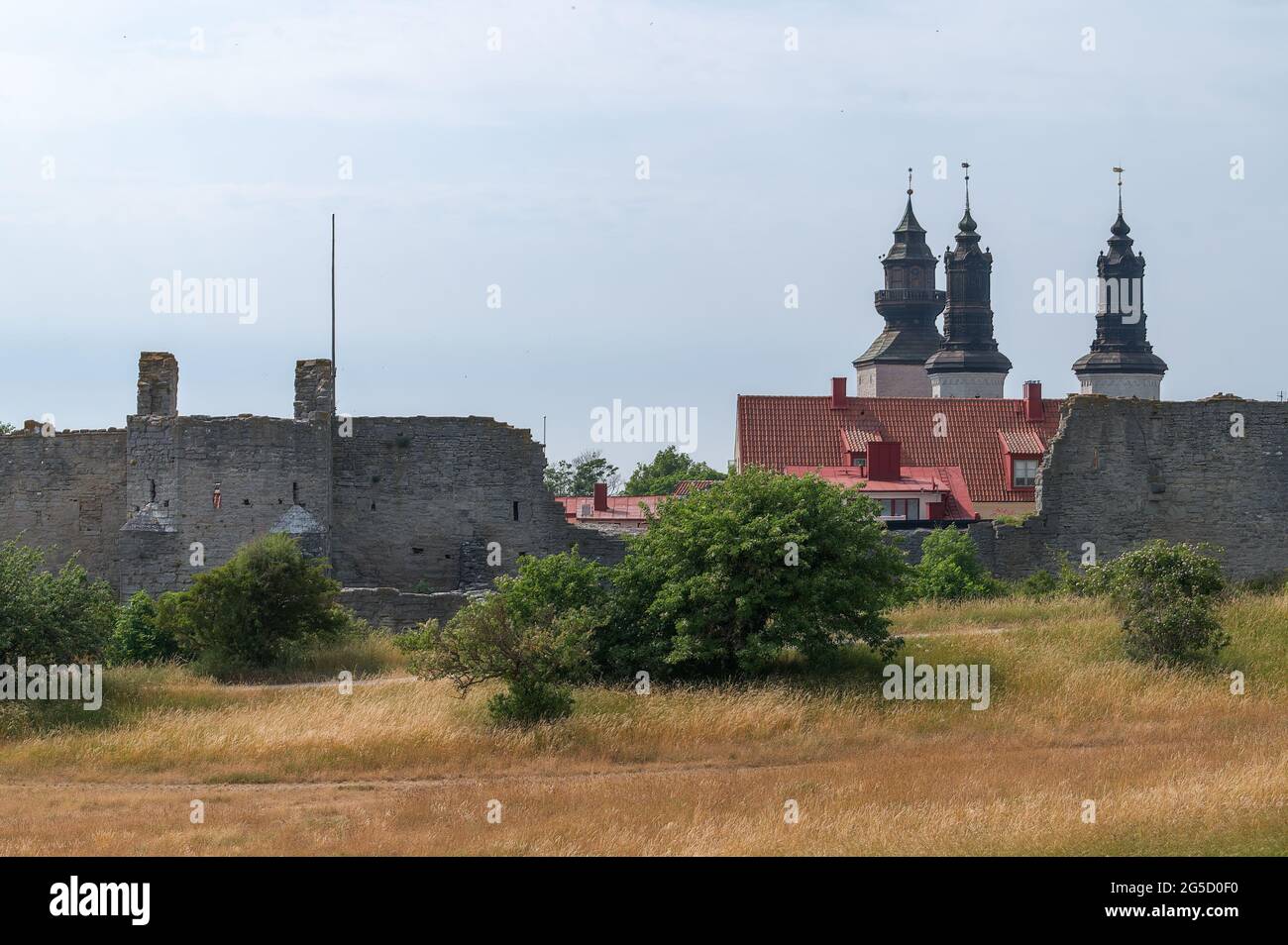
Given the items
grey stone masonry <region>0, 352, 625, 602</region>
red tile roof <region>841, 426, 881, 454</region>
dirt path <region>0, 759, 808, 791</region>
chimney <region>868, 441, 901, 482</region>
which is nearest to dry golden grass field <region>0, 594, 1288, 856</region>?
dirt path <region>0, 759, 808, 791</region>

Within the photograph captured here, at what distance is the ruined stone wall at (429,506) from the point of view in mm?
34500

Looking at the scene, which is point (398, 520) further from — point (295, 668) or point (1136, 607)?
point (1136, 607)

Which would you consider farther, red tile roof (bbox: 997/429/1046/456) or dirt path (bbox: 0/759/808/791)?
red tile roof (bbox: 997/429/1046/456)

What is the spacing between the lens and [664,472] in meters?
99.9

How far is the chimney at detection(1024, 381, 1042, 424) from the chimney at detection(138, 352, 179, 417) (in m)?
30.5

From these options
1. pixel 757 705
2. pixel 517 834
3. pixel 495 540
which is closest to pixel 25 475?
pixel 495 540

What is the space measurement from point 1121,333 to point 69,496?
81363 mm

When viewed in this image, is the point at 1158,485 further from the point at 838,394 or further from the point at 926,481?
the point at 838,394

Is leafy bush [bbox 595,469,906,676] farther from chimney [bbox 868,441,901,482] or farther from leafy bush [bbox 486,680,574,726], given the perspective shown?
chimney [bbox 868,441,901,482]

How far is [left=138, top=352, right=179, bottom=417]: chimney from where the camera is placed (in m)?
33.7

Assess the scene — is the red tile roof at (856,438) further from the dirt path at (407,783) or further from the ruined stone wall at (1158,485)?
the dirt path at (407,783)

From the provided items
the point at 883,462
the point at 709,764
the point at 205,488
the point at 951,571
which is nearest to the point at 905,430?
the point at 883,462

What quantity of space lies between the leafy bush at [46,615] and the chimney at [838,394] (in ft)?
107
